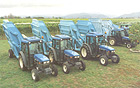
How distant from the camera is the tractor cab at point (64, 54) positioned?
24.9 feet

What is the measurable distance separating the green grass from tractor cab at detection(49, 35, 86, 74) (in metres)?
0.45

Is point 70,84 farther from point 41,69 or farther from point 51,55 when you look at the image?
point 51,55

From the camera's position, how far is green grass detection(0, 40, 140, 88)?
6203mm

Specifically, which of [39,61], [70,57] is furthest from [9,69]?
[70,57]

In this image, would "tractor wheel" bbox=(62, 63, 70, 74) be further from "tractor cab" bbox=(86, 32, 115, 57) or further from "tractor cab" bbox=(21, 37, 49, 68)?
"tractor cab" bbox=(86, 32, 115, 57)

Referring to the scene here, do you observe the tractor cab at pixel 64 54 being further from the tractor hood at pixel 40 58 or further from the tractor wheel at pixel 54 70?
the tractor hood at pixel 40 58

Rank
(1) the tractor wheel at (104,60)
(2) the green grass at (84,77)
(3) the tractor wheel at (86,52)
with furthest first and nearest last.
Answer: (3) the tractor wheel at (86,52) → (1) the tractor wheel at (104,60) → (2) the green grass at (84,77)

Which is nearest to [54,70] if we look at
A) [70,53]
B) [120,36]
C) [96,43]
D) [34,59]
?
[34,59]

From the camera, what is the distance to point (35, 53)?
731cm

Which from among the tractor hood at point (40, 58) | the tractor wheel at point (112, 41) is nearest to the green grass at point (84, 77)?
the tractor hood at point (40, 58)

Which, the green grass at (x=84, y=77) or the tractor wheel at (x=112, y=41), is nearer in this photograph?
the green grass at (x=84, y=77)

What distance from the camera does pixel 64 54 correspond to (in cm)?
816

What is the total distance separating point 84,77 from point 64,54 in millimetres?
1901

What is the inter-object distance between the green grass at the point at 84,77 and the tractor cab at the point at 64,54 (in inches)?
17.6
